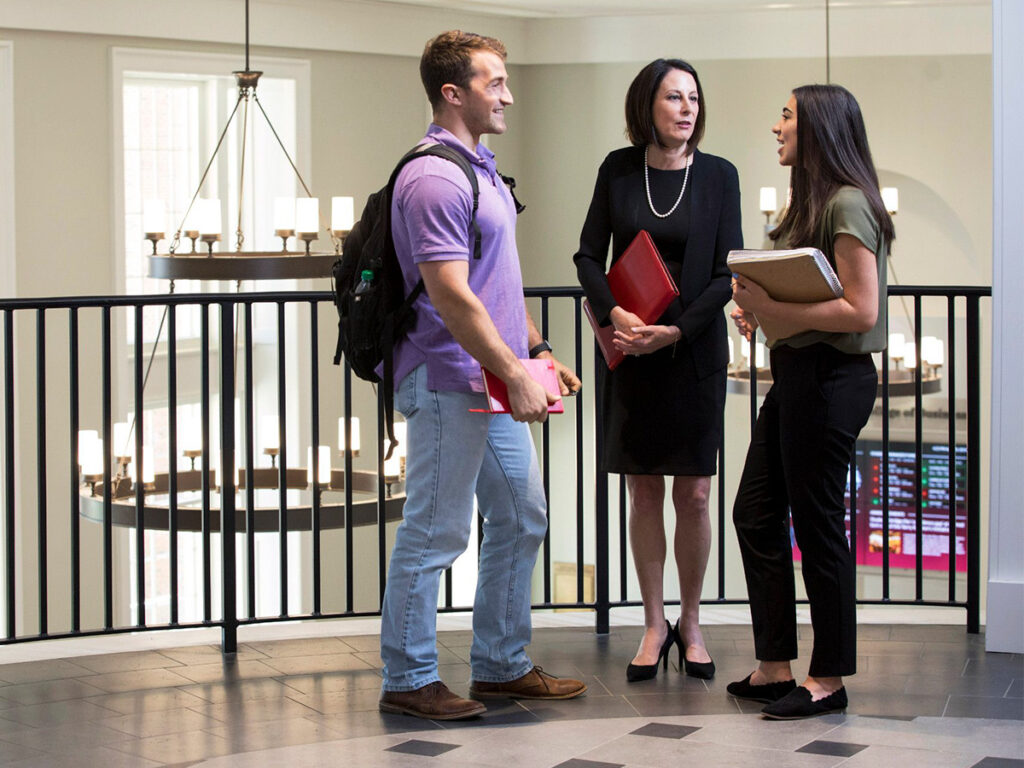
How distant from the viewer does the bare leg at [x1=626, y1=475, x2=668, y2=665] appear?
323cm

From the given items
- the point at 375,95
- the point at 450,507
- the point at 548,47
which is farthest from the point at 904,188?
the point at 450,507

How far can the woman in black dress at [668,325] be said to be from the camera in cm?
311

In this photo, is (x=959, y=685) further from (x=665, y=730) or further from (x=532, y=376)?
(x=532, y=376)

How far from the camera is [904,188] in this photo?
981 cm

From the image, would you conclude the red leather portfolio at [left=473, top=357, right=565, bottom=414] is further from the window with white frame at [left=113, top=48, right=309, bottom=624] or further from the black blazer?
the window with white frame at [left=113, top=48, right=309, bottom=624]

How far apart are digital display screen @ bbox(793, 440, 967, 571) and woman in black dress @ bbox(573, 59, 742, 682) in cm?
772

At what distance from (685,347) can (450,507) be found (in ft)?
2.19

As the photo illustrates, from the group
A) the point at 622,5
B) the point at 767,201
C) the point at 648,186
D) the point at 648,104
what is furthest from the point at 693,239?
the point at 622,5

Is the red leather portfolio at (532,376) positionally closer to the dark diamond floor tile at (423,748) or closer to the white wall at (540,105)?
the dark diamond floor tile at (423,748)

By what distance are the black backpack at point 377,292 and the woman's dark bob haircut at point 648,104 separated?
533mm

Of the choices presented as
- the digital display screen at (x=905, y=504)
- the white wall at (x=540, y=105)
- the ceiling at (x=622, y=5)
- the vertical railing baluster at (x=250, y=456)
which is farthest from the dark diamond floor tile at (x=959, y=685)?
the digital display screen at (x=905, y=504)

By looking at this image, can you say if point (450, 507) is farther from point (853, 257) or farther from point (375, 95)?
point (375, 95)

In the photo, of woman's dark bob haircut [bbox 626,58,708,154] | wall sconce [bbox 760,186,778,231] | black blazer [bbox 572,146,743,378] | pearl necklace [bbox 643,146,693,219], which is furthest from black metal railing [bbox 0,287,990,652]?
wall sconce [bbox 760,186,778,231]

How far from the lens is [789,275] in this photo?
2729 millimetres
